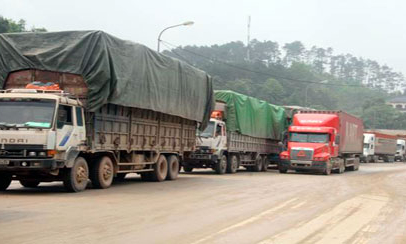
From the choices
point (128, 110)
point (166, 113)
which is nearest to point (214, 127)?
point (166, 113)

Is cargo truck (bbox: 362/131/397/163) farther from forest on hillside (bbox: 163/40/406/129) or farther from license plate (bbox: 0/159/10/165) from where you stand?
license plate (bbox: 0/159/10/165)

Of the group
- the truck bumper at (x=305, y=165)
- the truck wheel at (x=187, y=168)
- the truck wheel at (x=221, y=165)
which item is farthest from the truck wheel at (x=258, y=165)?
the truck wheel at (x=187, y=168)

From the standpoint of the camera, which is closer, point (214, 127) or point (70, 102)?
point (70, 102)

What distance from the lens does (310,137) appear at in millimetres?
28125

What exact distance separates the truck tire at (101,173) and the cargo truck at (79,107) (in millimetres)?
27

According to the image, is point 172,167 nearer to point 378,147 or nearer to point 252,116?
point 252,116

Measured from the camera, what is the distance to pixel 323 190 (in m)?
17.4

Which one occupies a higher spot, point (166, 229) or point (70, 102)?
point (70, 102)

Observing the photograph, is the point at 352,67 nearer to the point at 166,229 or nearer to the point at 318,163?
the point at 318,163

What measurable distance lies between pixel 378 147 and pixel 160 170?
139 feet

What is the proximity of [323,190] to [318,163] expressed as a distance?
33.6 ft

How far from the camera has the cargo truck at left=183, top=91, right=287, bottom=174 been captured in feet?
78.4

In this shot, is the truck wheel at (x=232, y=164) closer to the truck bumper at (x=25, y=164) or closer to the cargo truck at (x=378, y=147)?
the truck bumper at (x=25, y=164)

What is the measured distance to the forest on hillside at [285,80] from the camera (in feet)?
282
